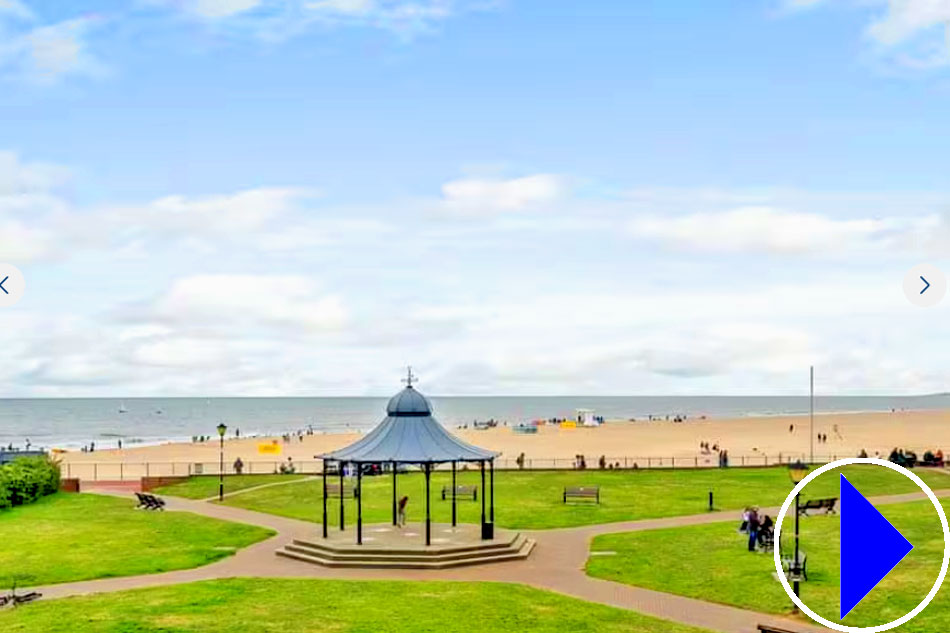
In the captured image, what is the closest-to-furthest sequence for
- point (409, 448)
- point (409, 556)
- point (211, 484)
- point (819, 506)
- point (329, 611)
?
point (329, 611), point (409, 556), point (409, 448), point (819, 506), point (211, 484)

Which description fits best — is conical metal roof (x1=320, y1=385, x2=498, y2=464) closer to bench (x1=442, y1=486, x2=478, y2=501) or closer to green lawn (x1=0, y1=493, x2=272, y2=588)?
green lawn (x1=0, y1=493, x2=272, y2=588)

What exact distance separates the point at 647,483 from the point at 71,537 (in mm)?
25641

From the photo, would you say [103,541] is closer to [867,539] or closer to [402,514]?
[402,514]

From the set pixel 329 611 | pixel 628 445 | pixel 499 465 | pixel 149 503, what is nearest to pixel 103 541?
pixel 149 503

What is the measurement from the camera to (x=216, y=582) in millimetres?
24453

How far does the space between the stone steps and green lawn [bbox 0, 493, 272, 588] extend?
292 centimetres

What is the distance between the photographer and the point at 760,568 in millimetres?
25594

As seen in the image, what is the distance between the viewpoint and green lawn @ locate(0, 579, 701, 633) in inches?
778

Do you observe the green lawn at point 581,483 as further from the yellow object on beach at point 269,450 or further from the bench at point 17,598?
the yellow object on beach at point 269,450

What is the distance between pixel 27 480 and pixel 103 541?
1284cm

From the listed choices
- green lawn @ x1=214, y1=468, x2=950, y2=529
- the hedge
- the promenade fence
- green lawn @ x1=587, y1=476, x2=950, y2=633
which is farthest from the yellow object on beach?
green lawn @ x1=587, y1=476, x2=950, y2=633

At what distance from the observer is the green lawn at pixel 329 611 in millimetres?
19750

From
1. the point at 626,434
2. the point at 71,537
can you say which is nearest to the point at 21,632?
the point at 71,537

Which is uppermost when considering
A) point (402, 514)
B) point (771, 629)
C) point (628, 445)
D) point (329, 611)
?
point (402, 514)
